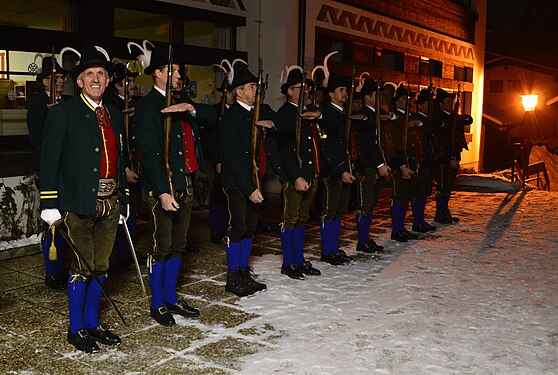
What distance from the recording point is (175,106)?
477 centimetres

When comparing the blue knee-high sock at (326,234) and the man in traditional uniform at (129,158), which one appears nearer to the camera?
the man in traditional uniform at (129,158)

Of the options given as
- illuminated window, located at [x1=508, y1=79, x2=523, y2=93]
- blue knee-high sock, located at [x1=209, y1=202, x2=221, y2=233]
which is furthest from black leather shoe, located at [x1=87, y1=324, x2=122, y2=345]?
illuminated window, located at [x1=508, y1=79, x2=523, y2=93]

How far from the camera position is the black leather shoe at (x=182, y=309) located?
5211 millimetres

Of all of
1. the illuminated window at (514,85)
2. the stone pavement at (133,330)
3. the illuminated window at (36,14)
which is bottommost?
the stone pavement at (133,330)

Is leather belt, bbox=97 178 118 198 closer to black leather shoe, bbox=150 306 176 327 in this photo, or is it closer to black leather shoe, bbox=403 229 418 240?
black leather shoe, bbox=150 306 176 327

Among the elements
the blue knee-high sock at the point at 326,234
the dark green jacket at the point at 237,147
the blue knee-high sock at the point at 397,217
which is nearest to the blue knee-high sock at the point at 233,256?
the dark green jacket at the point at 237,147

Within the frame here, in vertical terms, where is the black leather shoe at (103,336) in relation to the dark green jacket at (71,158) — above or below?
below

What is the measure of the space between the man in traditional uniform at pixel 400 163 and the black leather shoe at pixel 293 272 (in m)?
2.42

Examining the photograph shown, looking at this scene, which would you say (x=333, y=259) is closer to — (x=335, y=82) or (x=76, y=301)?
(x=335, y=82)

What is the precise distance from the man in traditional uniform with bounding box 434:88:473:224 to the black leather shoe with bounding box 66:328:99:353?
660 centimetres

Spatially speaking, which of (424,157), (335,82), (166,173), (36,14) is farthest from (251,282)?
(36,14)

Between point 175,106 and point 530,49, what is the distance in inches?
2088

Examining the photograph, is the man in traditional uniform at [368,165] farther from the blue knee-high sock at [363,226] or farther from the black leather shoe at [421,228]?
the black leather shoe at [421,228]

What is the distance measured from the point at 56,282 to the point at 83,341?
1.68 meters
